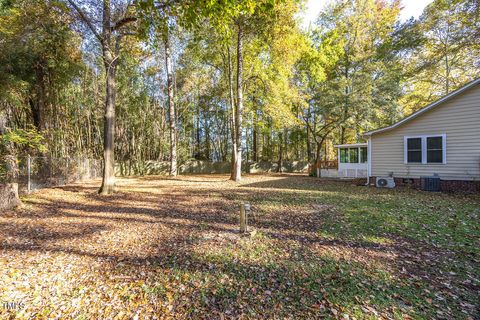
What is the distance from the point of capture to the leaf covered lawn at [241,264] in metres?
2.35

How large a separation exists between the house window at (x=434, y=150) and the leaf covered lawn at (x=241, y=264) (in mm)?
4063

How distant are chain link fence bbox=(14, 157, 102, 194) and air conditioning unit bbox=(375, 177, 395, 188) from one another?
45.3 feet

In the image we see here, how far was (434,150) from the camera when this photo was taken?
9305 millimetres

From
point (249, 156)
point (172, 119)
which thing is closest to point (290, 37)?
point (172, 119)

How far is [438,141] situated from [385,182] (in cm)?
259

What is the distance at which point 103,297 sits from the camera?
2496 mm

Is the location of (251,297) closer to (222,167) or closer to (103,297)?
(103,297)

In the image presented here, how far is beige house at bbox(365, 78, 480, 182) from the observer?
844 cm

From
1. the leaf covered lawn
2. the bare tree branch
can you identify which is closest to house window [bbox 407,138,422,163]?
the leaf covered lawn

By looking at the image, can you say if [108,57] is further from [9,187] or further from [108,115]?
[9,187]

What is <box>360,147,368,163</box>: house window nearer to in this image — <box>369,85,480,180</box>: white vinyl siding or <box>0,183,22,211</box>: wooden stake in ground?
<box>369,85,480,180</box>: white vinyl siding

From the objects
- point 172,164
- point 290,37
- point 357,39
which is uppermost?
point 357,39

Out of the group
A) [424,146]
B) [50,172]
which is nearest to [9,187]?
[50,172]

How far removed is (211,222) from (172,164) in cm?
1206
